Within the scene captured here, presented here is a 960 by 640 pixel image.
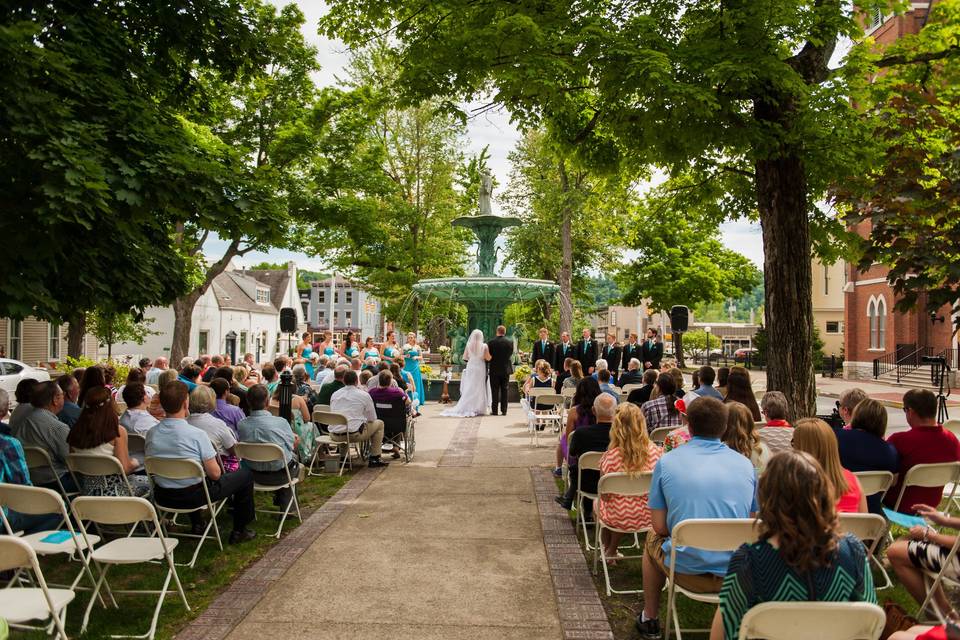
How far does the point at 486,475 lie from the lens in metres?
10.2

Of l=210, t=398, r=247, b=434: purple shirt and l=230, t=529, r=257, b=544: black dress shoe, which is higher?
l=210, t=398, r=247, b=434: purple shirt

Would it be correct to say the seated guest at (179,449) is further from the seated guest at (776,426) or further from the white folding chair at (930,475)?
the white folding chair at (930,475)

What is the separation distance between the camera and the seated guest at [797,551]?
283 centimetres

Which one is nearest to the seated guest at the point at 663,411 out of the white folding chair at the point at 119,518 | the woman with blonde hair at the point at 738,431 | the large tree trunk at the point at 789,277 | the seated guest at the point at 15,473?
the large tree trunk at the point at 789,277

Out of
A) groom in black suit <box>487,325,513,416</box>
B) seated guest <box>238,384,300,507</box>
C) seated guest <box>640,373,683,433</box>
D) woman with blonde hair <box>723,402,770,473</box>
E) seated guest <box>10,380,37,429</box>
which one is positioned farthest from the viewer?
groom in black suit <box>487,325,513,416</box>

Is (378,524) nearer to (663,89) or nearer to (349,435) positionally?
(349,435)

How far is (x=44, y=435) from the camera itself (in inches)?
250

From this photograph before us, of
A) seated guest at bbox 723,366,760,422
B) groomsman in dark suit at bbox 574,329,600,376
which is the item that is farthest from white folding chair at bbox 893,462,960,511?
groomsman in dark suit at bbox 574,329,600,376

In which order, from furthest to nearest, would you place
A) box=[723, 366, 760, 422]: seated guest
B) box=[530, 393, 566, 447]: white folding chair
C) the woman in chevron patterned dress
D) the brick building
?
the brick building
box=[530, 393, 566, 447]: white folding chair
box=[723, 366, 760, 422]: seated guest
the woman in chevron patterned dress

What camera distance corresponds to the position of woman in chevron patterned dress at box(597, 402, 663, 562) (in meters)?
5.60

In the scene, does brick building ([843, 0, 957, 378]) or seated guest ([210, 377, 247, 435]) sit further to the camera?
brick building ([843, 0, 957, 378])

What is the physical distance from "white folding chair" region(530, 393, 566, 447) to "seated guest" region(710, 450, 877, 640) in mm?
9567

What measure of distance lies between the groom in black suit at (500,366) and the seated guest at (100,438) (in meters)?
10.4

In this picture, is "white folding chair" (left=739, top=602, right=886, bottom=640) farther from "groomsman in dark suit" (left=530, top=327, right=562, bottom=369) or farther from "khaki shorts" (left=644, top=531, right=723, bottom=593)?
"groomsman in dark suit" (left=530, top=327, right=562, bottom=369)
